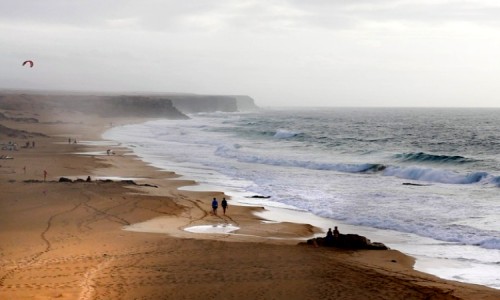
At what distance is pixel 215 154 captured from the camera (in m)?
46.4

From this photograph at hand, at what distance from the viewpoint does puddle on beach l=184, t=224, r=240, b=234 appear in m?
19.2

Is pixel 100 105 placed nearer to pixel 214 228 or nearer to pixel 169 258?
pixel 214 228

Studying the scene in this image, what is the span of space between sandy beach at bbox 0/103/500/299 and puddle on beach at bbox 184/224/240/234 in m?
0.37

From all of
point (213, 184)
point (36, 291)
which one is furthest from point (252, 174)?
point (36, 291)

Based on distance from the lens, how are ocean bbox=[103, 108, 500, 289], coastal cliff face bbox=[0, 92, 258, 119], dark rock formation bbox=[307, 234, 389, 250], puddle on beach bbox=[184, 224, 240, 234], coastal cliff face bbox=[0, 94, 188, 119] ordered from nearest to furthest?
1. dark rock formation bbox=[307, 234, 389, 250]
2. ocean bbox=[103, 108, 500, 289]
3. puddle on beach bbox=[184, 224, 240, 234]
4. coastal cliff face bbox=[0, 94, 188, 119]
5. coastal cliff face bbox=[0, 92, 258, 119]

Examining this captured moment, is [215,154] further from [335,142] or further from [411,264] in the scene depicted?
[411,264]

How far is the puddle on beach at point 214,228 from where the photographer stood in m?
19.2

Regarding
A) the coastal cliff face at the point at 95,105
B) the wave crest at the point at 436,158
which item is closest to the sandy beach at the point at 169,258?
the wave crest at the point at 436,158

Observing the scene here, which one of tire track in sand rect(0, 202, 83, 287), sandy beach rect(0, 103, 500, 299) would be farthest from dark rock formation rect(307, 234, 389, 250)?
tire track in sand rect(0, 202, 83, 287)

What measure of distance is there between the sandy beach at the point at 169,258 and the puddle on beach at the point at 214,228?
370 millimetres

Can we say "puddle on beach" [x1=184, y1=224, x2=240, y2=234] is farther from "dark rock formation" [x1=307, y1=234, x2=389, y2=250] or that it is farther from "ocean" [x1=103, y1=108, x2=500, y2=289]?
"dark rock formation" [x1=307, y1=234, x2=389, y2=250]

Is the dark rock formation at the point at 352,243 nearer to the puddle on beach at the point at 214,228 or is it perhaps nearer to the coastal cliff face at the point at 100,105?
the puddle on beach at the point at 214,228

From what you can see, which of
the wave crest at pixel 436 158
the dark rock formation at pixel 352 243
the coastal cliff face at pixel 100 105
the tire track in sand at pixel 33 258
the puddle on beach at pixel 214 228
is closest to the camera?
the tire track in sand at pixel 33 258

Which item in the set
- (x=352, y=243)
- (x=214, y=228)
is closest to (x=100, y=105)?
(x=214, y=228)
